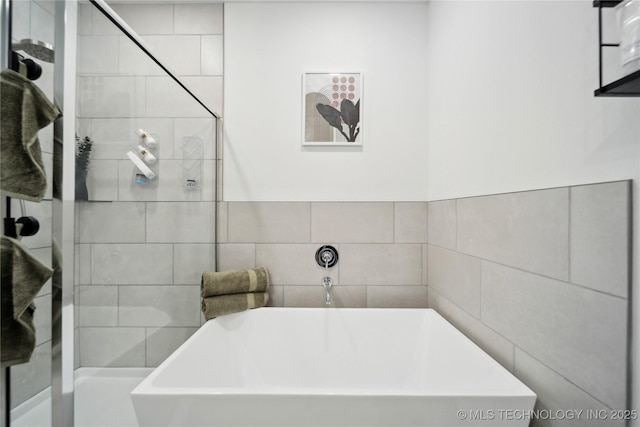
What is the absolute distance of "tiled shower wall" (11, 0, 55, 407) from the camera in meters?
0.71

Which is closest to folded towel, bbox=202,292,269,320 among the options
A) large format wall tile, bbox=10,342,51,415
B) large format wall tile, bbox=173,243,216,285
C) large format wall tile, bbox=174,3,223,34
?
large format wall tile, bbox=173,243,216,285

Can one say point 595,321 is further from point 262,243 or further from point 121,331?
point 262,243

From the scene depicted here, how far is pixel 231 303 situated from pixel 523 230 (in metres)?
1.34

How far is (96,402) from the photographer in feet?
3.15

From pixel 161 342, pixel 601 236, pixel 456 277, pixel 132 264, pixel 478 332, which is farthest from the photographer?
pixel 456 277

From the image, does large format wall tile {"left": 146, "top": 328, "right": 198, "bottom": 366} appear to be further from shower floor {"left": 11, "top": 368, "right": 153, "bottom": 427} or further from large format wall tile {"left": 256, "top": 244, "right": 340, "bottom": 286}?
large format wall tile {"left": 256, "top": 244, "right": 340, "bottom": 286}

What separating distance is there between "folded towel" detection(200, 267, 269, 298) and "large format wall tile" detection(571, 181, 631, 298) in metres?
1.38

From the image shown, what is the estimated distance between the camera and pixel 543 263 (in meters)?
0.91

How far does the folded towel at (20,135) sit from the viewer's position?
0.65 m

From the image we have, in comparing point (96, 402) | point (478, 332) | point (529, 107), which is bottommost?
point (96, 402)

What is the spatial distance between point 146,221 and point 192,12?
140 centimetres

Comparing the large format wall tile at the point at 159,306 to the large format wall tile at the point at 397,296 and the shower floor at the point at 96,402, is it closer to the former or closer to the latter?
the shower floor at the point at 96,402

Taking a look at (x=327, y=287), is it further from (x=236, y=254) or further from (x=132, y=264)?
(x=132, y=264)

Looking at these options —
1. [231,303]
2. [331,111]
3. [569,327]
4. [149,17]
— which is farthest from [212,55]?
[569,327]
